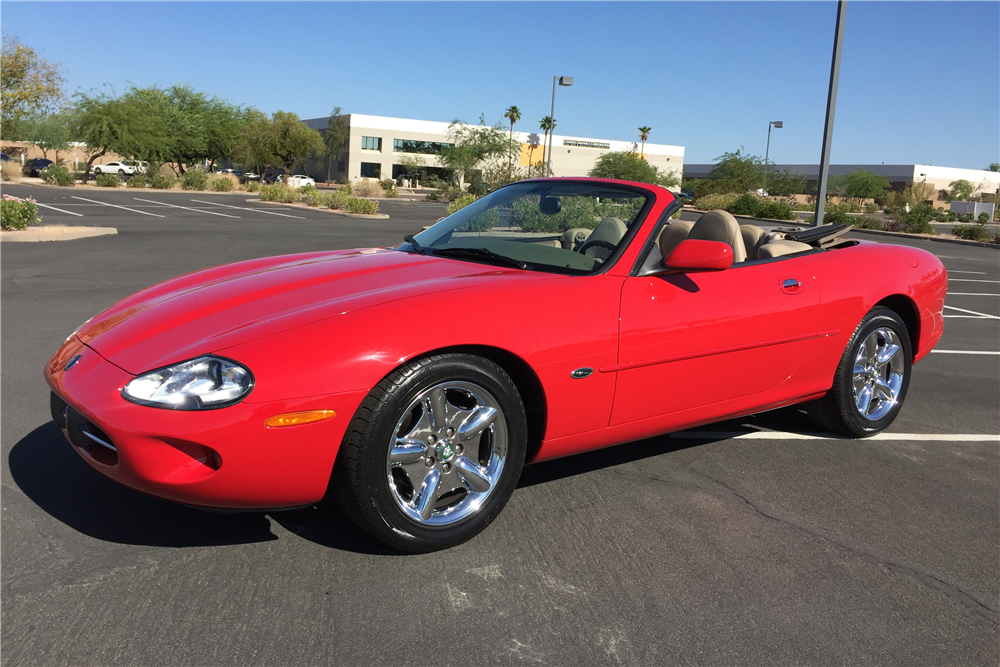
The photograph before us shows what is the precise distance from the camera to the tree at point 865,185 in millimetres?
72875

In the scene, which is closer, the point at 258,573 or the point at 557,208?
the point at 258,573

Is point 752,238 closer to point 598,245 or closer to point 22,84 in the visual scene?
point 598,245

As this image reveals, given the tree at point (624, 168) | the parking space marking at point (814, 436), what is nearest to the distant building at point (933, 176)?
the tree at point (624, 168)

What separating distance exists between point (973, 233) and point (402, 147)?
6465cm

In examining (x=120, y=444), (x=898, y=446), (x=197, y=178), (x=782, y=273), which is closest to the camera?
(x=120, y=444)

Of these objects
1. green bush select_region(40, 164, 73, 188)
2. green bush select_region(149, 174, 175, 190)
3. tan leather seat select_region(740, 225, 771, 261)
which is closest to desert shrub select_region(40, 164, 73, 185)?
green bush select_region(40, 164, 73, 188)

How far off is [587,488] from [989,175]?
10543 centimetres

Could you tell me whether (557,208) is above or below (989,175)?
below

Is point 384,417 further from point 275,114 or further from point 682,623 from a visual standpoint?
point 275,114

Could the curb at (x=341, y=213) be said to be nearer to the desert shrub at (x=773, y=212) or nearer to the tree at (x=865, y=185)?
the desert shrub at (x=773, y=212)

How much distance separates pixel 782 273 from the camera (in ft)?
13.5

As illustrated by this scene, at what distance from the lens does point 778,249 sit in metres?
4.31

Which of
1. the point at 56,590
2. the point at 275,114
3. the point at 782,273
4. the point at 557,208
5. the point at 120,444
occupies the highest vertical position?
the point at 275,114

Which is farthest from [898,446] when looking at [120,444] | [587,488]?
[120,444]
